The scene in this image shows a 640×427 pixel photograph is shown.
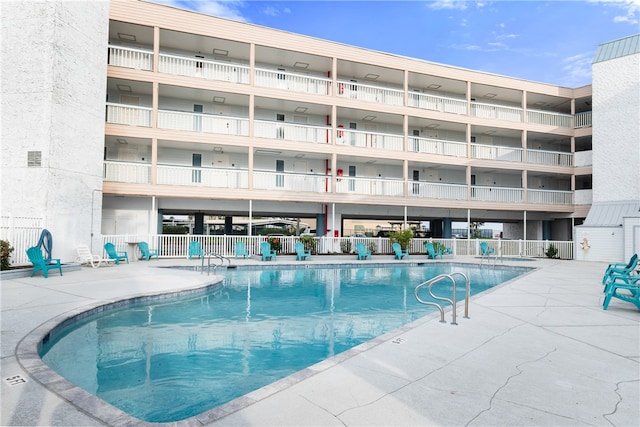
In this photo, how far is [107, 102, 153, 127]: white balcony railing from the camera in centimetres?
1986

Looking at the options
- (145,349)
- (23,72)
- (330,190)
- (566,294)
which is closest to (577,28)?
(566,294)

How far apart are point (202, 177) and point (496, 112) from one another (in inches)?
829

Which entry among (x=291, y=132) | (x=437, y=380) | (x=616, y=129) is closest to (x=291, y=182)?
(x=291, y=132)

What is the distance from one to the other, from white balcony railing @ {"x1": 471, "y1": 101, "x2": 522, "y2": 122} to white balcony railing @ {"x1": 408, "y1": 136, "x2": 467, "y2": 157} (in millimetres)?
2815

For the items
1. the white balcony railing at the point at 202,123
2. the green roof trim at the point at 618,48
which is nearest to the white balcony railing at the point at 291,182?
the white balcony railing at the point at 202,123

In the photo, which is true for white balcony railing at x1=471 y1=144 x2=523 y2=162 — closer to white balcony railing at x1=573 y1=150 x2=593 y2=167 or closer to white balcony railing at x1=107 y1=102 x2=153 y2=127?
white balcony railing at x1=573 y1=150 x2=593 y2=167

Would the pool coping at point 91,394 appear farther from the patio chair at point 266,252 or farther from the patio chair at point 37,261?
the patio chair at point 266,252

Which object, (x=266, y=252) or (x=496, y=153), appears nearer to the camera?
(x=266, y=252)

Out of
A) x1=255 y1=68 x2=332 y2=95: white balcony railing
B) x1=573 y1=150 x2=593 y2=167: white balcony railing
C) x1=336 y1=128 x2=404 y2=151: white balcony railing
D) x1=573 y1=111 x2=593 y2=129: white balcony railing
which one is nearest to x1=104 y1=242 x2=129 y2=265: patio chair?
x1=255 y1=68 x2=332 y2=95: white balcony railing

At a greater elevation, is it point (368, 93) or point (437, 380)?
point (368, 93)

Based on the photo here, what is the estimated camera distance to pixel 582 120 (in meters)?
29.1

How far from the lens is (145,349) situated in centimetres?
618

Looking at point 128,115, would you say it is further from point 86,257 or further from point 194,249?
point 86,257

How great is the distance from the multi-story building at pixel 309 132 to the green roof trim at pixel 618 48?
7.54 feet
